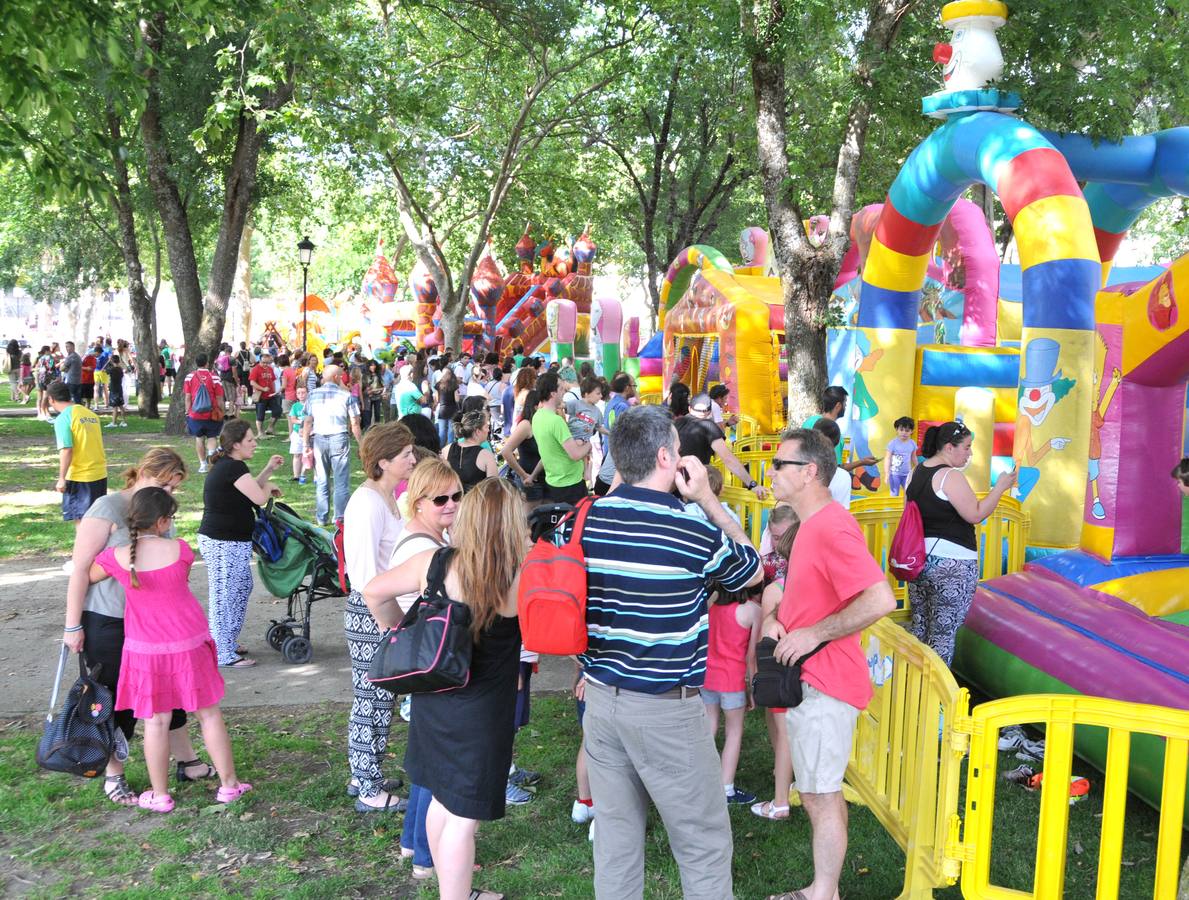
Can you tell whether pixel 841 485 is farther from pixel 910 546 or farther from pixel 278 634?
pixel 278 634

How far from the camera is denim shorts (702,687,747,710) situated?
188 inches

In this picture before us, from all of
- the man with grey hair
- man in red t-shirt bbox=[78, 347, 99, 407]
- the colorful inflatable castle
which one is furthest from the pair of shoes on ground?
man in red t-shirt bbox=[78, 347, 99, 407]

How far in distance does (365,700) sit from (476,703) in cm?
152

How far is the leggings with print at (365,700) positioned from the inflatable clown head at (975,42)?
308 inches

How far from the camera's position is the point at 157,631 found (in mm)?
4859

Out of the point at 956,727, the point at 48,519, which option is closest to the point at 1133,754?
the point at 956,727

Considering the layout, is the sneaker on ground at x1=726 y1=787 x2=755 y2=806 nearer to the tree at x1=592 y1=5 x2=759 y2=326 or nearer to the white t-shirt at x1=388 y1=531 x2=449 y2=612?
the white t-shirt at x1=388 y1=531 x2=449 y2=612

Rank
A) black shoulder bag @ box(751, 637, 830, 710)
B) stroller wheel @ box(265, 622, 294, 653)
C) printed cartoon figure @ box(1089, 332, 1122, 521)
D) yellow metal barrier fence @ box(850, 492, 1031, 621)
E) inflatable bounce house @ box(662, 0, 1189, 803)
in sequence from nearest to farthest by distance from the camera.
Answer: black shoulder bag @ box(751, 637, 830, 710), inflatable bounce house @ box(662, 0, 1189, 803), yellow metal barrier fence @ box(850, 492, 1031, 621), stroller wheel @ box(265, 622, 294, 653), printed cartoon figure @ box(1089, 332, 1122, 521)

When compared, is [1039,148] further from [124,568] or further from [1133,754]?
[124,568]

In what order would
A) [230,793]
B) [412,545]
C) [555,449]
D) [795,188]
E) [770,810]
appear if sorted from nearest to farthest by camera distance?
[412,545] < [770,810] < [230,793] < [555,449] < [795,188]

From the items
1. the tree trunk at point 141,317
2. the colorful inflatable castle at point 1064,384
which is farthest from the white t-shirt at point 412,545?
the tree trunk at point 141,317

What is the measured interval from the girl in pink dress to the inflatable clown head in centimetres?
815

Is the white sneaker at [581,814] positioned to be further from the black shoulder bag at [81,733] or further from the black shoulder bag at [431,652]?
the black shoulder bag at [81,733]

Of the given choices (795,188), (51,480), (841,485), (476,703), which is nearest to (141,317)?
(51,480)
